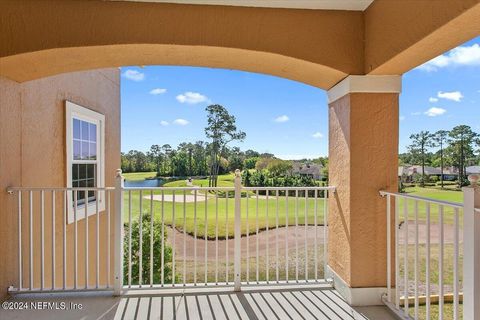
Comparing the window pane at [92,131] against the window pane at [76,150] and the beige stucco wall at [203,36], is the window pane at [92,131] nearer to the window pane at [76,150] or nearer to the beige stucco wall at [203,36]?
the window pane at [76,150]

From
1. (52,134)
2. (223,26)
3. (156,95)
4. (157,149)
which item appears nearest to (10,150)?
(52,134)

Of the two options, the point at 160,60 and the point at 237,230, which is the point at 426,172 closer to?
the point at 237,230

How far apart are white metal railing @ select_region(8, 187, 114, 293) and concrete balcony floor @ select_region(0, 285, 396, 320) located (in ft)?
0.81

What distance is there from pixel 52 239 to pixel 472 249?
10.8 ft

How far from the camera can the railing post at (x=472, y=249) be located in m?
1.77

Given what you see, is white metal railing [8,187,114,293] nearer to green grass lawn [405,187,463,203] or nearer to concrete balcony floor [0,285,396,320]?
concrete balcony floor [0,285,396,320]

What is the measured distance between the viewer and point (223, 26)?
2.74 metres

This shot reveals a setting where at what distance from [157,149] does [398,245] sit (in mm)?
7847

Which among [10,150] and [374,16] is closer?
[374,16]

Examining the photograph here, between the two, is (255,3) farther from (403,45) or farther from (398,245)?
(398,245)

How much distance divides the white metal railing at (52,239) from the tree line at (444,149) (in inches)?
125

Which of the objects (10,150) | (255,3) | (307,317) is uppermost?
(255,3)

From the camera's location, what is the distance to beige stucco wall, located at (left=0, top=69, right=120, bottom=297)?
2.94 m

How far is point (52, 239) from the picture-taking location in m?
2.88
